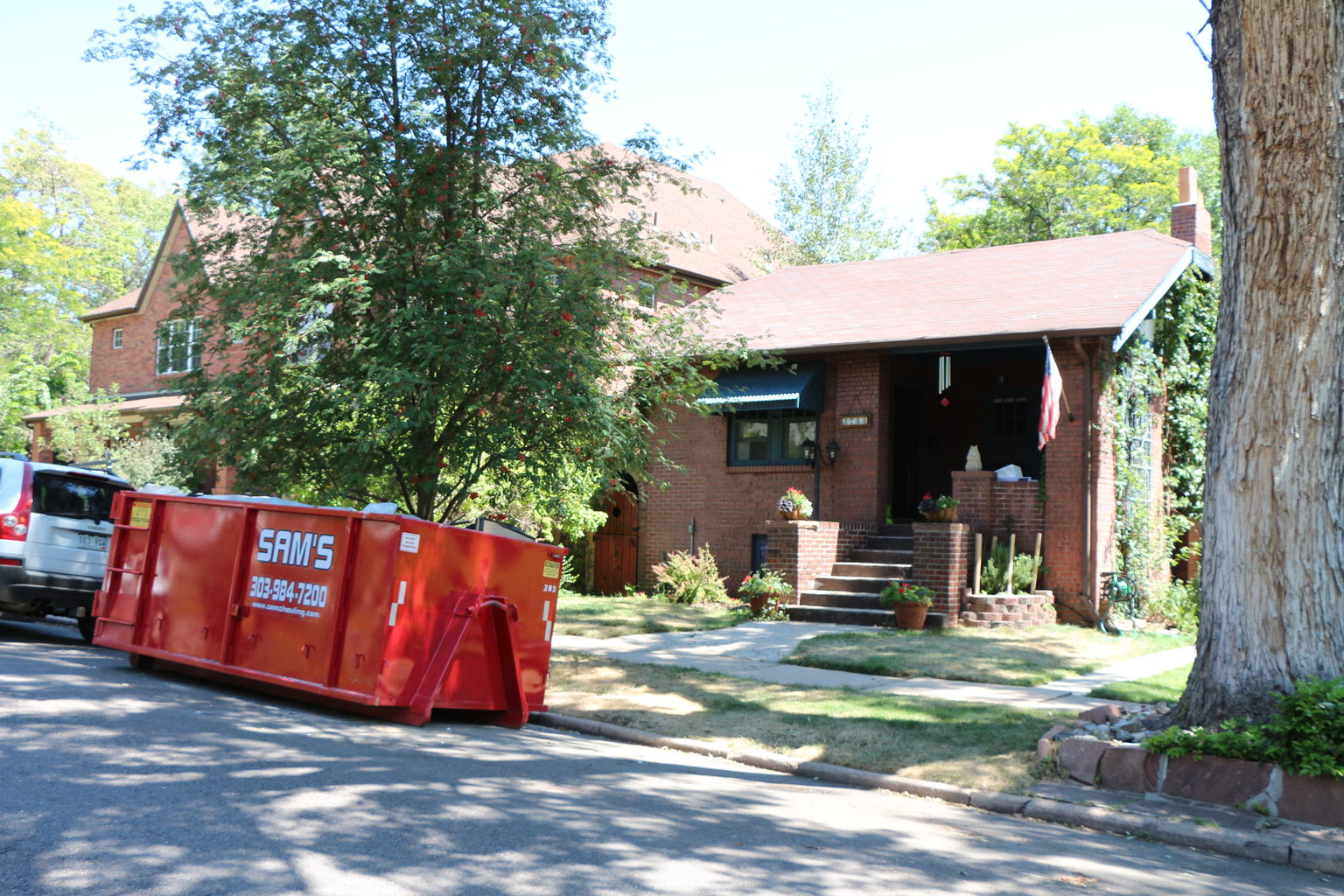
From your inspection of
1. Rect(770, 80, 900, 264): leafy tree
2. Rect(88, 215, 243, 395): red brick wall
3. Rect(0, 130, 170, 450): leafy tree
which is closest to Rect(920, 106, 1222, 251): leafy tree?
Rect(770, 80, 900, 264): leafy tree

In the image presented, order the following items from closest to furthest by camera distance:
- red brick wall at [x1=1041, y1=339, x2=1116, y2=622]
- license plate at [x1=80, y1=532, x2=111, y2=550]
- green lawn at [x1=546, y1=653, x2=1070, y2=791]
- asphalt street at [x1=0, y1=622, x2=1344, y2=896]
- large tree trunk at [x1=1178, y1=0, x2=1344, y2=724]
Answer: asphalt street at [x1=0, y1=622, x2=1344, y2=896]
large tree trunk at [x1=1178, y1=0, x2=1344, y2=724]
green lawn at [x1=546, y1=653, x2=1070, y2=791]
license plate at [x1=80, y1=532, x2=111, y2=550]
red brick wall at [x1=1041, y1=339, x2=1116, y2=622]

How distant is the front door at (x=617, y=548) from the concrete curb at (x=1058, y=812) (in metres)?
11.7

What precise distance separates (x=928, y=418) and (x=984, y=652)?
26.3 feet

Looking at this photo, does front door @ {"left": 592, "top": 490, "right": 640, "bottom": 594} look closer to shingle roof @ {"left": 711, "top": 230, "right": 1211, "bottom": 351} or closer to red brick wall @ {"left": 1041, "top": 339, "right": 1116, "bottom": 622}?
shingle roof @ {"left": 711, "top": 230, "right": 1211, "bottom": 351}

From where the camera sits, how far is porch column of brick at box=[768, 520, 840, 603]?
1634 cm

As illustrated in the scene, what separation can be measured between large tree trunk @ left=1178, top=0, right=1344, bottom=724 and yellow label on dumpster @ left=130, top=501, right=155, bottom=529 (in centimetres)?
859

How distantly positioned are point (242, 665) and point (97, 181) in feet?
154

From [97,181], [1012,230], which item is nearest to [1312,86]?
[1012,230]

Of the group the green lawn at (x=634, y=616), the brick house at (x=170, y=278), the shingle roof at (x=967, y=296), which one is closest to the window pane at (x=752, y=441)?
the shingle roof at (x=967, y=296)

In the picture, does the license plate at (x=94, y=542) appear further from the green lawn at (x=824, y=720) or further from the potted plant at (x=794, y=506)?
the potted plant at (x=794, y=506)

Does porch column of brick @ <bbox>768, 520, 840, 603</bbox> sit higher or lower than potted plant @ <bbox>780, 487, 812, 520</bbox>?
lower

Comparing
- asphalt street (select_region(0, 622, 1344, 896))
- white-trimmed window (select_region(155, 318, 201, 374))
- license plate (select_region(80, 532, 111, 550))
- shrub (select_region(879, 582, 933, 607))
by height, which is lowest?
asphalt street (select_region(0, 622, 1344, 896))

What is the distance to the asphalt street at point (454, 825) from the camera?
14.5 ft

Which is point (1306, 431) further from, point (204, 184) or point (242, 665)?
point (204, 184)
